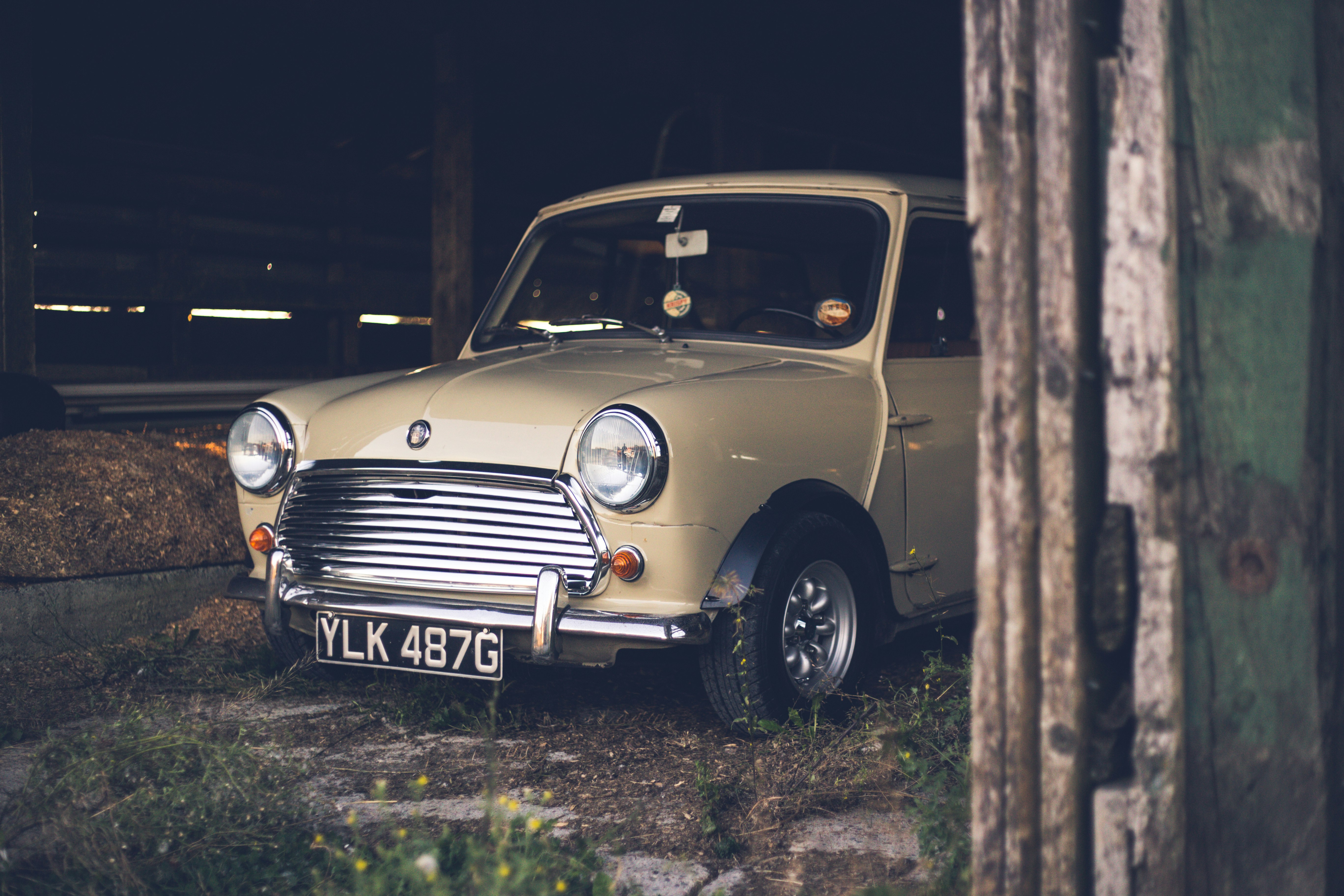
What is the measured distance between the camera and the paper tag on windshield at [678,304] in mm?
3994

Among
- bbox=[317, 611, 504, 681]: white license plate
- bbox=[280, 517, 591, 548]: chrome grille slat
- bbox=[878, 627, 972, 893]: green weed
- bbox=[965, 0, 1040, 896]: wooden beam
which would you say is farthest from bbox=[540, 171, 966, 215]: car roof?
bbox=[965, 0, 1040, 896]: wooden beam

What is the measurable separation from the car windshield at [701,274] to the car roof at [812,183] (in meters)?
0.06

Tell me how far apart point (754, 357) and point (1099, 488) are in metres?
2.13

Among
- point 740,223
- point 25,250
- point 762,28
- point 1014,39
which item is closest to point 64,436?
point 25,250

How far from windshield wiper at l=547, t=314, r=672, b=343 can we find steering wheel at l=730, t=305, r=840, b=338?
22 cm

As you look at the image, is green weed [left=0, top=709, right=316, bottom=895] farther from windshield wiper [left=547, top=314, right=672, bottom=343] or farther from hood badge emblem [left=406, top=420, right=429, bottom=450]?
windshield wiper [left=547, top=314, right=672, bottom=343]

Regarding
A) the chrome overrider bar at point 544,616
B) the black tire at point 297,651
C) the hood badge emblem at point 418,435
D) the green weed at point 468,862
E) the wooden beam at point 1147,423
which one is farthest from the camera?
the black tire at point 297,651

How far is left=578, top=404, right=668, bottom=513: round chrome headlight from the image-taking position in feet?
9.71

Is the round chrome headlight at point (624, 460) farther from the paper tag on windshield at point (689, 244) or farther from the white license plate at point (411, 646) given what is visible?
the paper tag on windshield at point (689, 244)

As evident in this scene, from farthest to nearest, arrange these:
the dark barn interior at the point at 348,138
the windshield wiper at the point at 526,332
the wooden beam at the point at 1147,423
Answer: the dark barn interior at the point at 348,138 < the windshield wiper at the point at 526,332 < the wooden beam at the point at 1147,423

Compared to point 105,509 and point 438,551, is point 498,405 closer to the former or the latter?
point 438,551

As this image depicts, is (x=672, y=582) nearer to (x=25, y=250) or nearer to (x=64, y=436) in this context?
(x=64, y=436)

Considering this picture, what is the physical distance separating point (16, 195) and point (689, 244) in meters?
3.97

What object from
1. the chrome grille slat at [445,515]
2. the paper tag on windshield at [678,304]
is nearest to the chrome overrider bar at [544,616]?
the chrome grille slat at [445,515]
